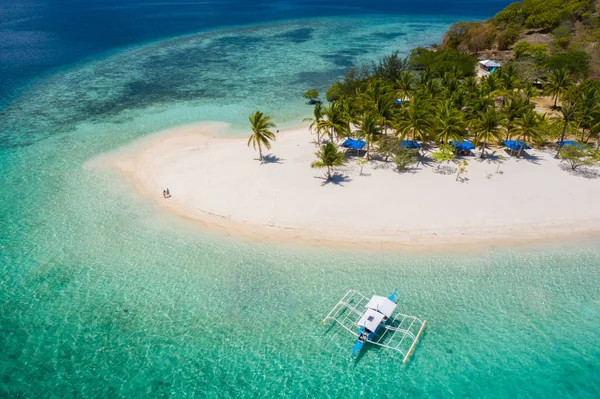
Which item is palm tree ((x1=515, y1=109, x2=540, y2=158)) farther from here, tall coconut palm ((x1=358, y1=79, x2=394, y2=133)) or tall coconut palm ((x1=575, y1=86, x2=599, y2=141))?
tall coconut palm ((x1=358, y1=79, x2=394, y2=133))

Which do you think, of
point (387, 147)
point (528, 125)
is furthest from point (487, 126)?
A: point (387, 147)

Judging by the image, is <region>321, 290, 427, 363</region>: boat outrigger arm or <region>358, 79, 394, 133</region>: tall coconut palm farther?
<region>358, 79, 394, 133</region>: tall coconut palm

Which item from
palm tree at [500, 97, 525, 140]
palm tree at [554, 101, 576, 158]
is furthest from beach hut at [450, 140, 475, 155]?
palm tree at [554, 101, 576, 158]

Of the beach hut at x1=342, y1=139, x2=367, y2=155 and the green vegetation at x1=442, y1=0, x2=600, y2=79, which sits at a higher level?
the green vegetation at x1=442, y1=0, x2=600, y2=79

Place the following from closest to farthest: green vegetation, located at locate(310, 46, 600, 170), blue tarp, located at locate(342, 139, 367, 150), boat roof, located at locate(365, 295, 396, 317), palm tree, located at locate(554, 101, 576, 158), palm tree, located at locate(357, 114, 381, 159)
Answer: boat roof, located at locate(365, 295, 396, 317) → palm tree, located at locate(357, 114, 381, 159) → green vegetation, located at locate(310, 46, 600, 170) → palm tree, located at locate(554, 101, 576, 158) → blue tarp, located at locate(342, 139, 367, 150)

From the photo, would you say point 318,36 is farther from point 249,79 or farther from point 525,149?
point 525,149

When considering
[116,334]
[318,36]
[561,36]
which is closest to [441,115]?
[116,334]
